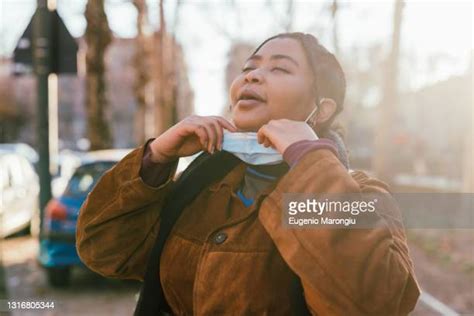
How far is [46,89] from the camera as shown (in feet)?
17.4

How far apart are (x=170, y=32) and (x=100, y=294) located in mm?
16224

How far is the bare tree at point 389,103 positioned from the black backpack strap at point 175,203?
27.8 feet

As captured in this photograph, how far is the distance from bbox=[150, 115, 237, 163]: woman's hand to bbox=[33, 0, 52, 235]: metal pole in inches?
155

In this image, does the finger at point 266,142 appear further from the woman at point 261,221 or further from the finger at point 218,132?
the finger at point 218,132

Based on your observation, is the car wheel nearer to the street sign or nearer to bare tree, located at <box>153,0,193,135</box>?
the street sign

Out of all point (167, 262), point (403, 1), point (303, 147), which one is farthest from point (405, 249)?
point (403, 1)

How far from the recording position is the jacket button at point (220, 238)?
1307 millimetres

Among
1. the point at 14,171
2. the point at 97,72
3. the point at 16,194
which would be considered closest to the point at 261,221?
the point at 16,194

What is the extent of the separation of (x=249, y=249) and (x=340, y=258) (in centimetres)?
25

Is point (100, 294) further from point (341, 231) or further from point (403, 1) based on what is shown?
point (403, 1)

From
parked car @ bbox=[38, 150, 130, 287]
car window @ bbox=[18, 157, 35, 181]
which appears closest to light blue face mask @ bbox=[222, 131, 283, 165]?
parked car @ bbox=[38, 150, 130, 287]

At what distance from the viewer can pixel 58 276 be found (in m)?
5.34

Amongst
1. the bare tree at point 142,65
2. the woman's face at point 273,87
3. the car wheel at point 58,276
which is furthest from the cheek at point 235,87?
the bare tree at point 142,65

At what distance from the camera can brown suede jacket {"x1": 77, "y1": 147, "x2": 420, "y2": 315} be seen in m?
1.12
